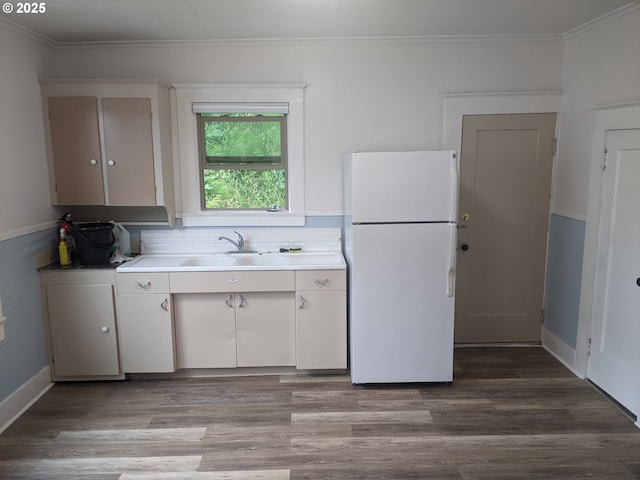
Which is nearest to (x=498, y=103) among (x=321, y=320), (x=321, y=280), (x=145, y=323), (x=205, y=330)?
(x=321, y=280)

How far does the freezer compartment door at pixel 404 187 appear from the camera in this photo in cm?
283

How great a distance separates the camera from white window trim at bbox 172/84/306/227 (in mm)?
3387

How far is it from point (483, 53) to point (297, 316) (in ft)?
8.14

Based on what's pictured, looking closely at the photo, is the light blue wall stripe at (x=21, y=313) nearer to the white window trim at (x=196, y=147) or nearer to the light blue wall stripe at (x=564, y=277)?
the white window trim at (x=196, y=147)

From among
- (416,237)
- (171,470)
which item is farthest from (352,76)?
(171,470)

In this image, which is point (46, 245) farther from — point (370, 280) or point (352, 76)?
point (352, 76)

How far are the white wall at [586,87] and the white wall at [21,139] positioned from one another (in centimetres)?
390

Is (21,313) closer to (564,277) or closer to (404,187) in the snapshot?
(404,187)

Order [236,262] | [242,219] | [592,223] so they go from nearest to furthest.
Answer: [592,223] < [236,262] < [242,219]

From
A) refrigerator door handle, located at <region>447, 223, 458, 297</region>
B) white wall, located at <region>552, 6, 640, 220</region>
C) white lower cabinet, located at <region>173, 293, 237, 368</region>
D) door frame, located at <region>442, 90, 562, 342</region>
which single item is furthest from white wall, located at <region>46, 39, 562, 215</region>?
white lower cabinet, located at <region>173, 293, 237, 368</region>

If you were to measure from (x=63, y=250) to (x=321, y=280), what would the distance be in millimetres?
1880

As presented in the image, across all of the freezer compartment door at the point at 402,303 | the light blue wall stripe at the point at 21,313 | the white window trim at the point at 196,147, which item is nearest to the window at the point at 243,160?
the white window trim at the point at 196,147

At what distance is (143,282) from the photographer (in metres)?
3.09

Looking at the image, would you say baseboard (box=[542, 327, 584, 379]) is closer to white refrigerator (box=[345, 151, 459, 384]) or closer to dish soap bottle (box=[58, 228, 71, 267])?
white refrigerator (box=[345, 151, 459, 384])
